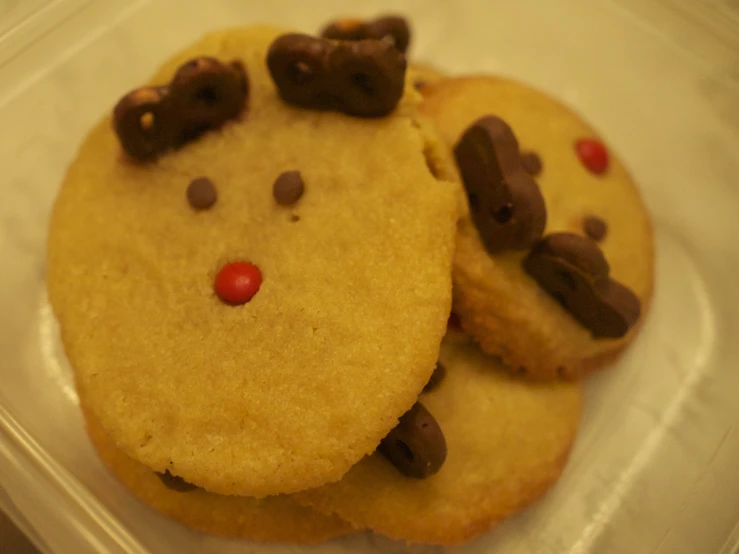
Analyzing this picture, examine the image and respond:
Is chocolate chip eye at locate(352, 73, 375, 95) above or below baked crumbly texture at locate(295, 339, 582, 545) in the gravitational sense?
above

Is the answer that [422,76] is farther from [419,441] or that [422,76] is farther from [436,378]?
[419,441]

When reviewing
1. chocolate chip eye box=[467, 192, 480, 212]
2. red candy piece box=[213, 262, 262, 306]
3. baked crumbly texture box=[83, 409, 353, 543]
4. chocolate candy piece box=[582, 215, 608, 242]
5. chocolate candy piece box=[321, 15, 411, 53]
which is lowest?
baked crumbly texture box=[83, 409, 353, 543]

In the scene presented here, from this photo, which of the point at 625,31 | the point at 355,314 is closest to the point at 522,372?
the point at 355,314

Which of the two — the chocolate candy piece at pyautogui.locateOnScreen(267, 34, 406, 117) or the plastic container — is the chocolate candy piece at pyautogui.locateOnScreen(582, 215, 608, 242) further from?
the chocolate candy piece at pyautogui.locateOnScreen(267, 34, 406, 117)

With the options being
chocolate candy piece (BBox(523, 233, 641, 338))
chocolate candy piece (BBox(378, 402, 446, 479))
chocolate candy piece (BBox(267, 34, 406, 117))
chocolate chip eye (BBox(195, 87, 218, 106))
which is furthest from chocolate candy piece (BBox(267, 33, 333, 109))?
chocolate candy piece (BBox(378, 402, 446, 479))

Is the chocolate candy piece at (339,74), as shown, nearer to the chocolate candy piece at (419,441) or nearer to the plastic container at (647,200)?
the chocolate candy piece at (419,441)

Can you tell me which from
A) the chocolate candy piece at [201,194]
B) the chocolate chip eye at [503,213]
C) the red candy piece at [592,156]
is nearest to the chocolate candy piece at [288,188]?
the chocolate candy piece at [201,194]
